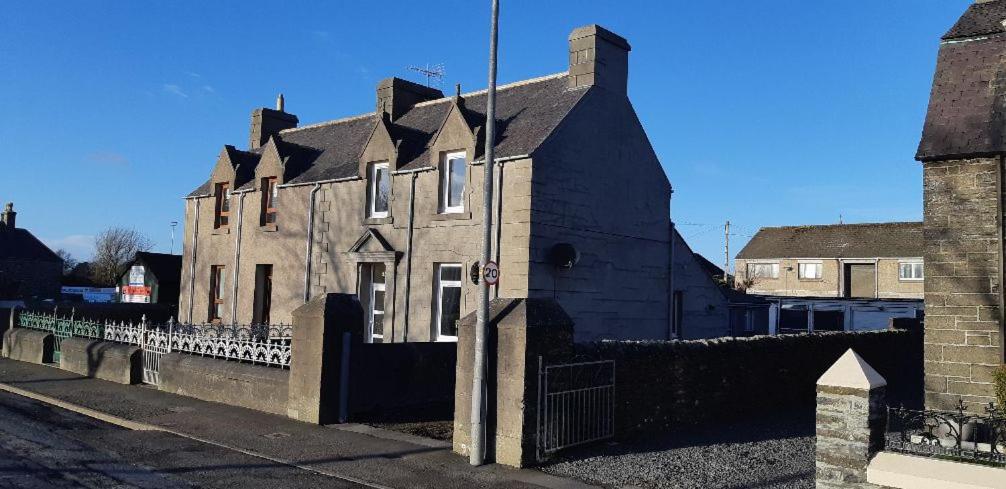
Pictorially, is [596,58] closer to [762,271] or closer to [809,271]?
[809,271]

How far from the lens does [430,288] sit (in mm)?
19453

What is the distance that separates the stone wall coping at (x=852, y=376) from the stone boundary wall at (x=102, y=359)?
15571 mm

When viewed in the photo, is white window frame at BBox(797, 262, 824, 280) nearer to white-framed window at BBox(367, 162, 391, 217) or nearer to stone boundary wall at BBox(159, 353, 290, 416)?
white-framed window at BBox(367, 162, 391, 217)

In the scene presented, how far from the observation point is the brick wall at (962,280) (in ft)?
34.6

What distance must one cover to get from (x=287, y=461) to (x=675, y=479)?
5.23m

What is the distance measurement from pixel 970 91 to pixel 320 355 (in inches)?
453

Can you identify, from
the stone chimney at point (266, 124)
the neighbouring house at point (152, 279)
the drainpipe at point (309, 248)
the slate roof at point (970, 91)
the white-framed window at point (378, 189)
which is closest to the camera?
the slate roof at point (970, 91)

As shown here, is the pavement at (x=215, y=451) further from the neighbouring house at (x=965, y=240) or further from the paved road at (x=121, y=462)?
the neighbouring house at (x=965, y=240)

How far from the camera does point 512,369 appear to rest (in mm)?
10117

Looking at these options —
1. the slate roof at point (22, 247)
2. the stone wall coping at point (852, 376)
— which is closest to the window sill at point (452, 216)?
the stone wall coping at point (852, 376)

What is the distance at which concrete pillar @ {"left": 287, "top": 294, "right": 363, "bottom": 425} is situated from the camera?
41.5ft

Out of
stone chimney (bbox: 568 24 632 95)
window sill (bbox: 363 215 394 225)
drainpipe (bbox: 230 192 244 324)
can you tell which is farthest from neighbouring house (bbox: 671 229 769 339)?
drainpipe (bbox: 230 192 244 324)

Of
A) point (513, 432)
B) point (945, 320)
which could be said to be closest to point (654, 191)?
point (945, 320)

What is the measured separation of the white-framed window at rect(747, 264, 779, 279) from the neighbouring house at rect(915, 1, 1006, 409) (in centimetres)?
5064
